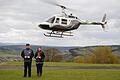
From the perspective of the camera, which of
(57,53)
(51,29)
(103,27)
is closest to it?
(51,29)

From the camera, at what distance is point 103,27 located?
1834 inches

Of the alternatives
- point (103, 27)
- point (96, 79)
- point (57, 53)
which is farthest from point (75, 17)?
point (57, 53)

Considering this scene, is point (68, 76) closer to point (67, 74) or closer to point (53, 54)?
point (67, 74)

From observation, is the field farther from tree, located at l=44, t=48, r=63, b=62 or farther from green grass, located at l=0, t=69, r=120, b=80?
tree, located at l=44, t=48, r=63, b=62

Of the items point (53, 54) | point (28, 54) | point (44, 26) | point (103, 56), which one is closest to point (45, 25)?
point (44, 26)

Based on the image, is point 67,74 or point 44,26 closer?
point 67,74

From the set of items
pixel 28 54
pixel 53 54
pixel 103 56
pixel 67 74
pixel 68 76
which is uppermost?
pixel 28 54

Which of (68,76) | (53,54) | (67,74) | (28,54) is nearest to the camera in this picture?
(28,54)

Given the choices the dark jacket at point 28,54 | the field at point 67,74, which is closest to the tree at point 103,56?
the field at point 67,74

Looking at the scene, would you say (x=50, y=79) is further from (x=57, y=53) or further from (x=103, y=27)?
(x=57, y=53)

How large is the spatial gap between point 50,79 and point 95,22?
2693 centimetres

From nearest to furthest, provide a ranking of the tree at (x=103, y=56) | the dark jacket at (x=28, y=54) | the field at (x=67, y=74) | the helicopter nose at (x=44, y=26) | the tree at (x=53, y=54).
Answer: the dark jacket at (x=28, y=54)
the field at (x=67, y=74)
the helicopter nose at (x=44, y=26)
the tree at (x=53, y=54)
the tree at (x=103, y=56)

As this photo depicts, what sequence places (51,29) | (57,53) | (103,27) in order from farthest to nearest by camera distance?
(57,53)
(103,27)
(51,29)

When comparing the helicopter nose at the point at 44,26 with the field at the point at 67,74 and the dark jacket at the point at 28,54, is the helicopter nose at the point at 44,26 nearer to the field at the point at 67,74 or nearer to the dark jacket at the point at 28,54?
the field at the point at 67,74
